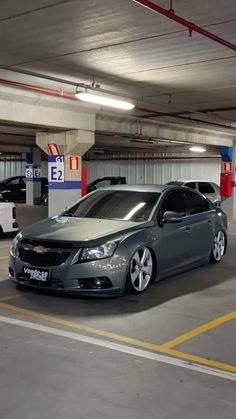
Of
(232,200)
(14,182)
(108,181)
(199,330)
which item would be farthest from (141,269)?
(14,182)

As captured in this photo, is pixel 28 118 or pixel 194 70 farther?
pixel 28 118

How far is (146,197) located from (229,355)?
329 cm

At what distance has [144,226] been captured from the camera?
6.30 metres

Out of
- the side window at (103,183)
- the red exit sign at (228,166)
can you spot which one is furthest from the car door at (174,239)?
the side window at (103,183)

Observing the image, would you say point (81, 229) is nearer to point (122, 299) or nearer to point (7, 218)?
point (122, 299)

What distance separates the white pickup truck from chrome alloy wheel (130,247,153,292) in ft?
18.5

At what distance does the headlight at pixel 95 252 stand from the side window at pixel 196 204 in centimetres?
208

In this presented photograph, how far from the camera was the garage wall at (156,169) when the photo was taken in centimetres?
2519

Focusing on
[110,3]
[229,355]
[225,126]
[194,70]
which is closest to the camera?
[229,355]

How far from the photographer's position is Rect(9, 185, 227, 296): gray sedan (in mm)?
5688

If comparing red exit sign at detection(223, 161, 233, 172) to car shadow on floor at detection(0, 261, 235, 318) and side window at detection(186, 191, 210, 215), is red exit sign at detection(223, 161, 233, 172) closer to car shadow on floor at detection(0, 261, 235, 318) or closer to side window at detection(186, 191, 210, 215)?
side window at detection(186, 191, 210, 215)

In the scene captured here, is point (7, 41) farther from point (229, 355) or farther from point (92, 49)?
point (229, 355)

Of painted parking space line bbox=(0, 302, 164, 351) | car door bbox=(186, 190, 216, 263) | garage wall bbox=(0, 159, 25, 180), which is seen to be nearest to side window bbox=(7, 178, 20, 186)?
garage wall bbox=(0, 159, 25, 180)

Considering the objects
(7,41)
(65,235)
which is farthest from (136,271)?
(7,41)
